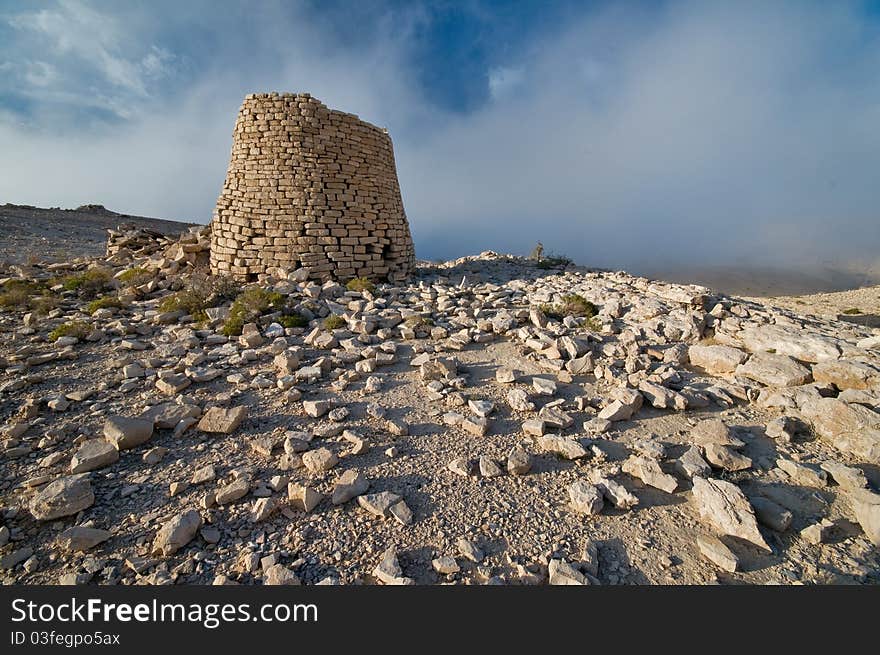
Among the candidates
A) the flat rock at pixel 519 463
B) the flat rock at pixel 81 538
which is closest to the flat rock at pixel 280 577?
the flat rock at pixel 81 538

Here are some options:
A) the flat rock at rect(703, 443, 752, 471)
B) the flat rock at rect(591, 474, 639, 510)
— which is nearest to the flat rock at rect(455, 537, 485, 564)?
the flat rock at rect(591, 474, 639, 510)

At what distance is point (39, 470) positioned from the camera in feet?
10.5

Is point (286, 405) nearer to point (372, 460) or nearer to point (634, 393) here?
point (372, 460)

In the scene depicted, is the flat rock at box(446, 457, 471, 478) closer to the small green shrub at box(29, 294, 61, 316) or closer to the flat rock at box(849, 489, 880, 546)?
the flat rock at box(849, 489, 880, 546)

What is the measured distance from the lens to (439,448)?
3.57 metres

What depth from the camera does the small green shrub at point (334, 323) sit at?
6.39 metres

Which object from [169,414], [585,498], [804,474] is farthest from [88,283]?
[804,474]

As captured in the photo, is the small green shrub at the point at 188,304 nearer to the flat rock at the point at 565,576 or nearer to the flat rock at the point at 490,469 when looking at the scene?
the flat rock at the point at 490,469

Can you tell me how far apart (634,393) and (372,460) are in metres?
2.84

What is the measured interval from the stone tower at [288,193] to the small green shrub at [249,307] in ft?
5.80

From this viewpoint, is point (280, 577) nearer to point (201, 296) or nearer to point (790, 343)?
point (790, 343)

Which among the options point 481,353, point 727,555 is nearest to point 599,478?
point 727,555

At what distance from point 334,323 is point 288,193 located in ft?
13.7

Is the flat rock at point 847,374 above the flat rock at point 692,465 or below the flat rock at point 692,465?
above
